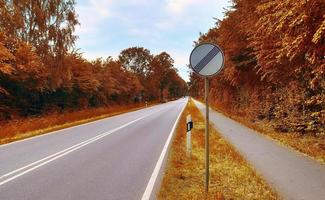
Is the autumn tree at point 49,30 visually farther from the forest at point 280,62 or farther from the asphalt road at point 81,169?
the asphalt road at point 81,169

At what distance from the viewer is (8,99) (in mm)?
28609

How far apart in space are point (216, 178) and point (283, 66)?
8750mm

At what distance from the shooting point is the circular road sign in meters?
7.48

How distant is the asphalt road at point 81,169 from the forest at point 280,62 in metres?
4.74

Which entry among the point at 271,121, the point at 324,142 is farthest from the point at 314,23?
the point at 271,121

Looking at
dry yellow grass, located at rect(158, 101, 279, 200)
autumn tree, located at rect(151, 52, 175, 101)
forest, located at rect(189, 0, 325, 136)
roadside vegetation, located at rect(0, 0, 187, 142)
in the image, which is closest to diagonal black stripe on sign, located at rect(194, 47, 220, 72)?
forest, located at rect(189, 0, 325, 136)

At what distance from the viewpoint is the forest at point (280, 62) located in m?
9.32

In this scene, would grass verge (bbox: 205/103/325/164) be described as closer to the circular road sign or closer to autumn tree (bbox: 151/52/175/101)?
the circular road sign

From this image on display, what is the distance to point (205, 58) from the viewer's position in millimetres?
7504

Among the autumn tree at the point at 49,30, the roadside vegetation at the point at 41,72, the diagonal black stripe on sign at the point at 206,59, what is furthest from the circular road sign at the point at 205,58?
the autumn tree at the point at 49,30

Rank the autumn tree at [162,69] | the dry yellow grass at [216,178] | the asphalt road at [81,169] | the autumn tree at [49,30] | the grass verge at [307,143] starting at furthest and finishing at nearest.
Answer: the autumn tree at [162,69], the autumn tree at [49,30], the grass verge at [307,143], the asphalt road at [81,169], the dry yellow grass at [216,178]

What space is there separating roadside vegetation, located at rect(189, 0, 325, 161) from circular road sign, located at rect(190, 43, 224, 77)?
223cm

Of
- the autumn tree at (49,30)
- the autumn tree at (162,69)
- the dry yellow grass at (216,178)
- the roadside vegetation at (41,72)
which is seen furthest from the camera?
the autumn tree at (162,69)

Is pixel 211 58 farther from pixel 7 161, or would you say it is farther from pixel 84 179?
pixel 7 161
